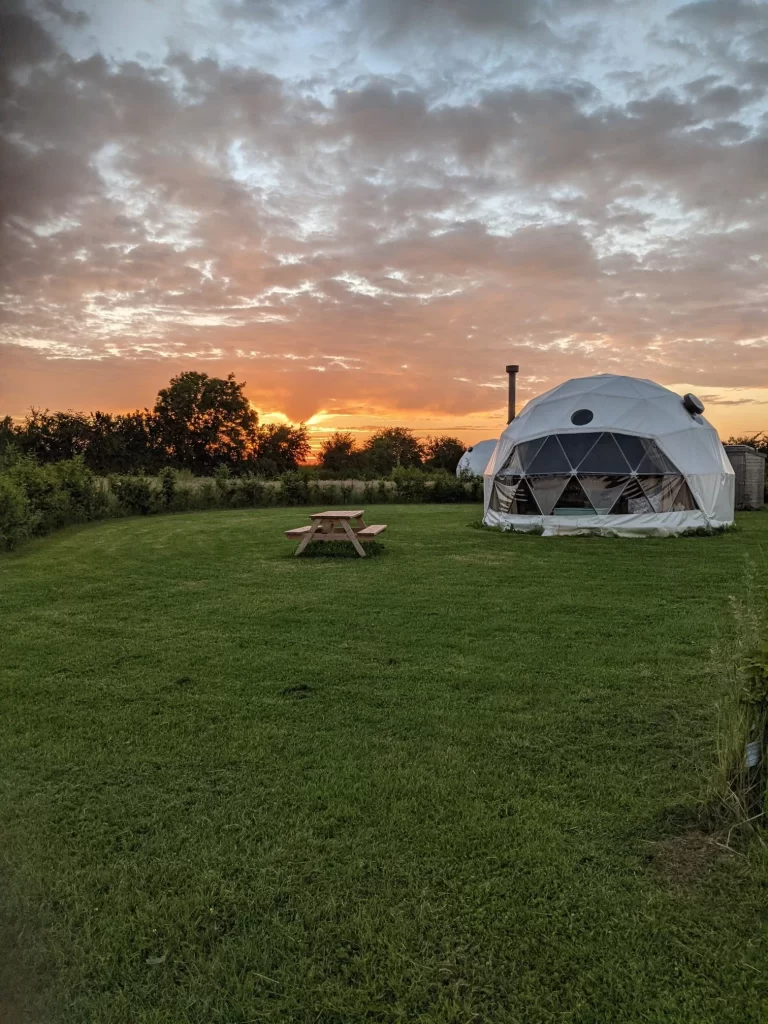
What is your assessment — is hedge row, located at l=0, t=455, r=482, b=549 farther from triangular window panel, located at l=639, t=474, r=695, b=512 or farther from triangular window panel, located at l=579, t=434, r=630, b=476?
triangular window panel, located at l=639, t=474, r=695, b=512

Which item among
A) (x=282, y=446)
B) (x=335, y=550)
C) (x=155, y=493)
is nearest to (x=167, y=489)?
(x=155, y=493)

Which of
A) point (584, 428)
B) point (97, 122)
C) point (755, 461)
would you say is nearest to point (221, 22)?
point (97, 122)

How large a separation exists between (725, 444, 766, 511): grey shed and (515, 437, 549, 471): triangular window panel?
27.4ft

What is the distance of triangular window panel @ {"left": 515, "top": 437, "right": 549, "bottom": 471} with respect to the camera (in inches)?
559

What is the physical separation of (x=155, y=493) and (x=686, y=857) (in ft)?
61.5

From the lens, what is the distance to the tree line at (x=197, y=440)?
116 ft

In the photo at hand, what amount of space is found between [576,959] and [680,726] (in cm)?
193

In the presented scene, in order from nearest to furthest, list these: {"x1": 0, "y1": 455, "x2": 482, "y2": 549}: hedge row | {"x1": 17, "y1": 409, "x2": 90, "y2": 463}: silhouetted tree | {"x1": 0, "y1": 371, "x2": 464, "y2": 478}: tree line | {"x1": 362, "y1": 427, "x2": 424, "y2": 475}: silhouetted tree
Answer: {"x1": 0, "y1": 455, "x2": 482, "y2": 549}: hedge row → {"x1": 17, "y1": 409, "x2": 90, "y2": 463}: silhouetted tree → {"x1": 0, "y1": 371, "x2": 464, "y2": 478}: tree line → {"x1": 362, "y1": 427, "x2": 424, "y2": 475}: silhouetted tree

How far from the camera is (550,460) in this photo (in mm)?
13883

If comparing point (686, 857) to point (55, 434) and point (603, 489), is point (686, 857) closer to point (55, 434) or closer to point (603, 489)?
point (603, 489)

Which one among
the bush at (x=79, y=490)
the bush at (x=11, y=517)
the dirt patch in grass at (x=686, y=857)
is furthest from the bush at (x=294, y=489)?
A: the dirt patch in grass at (x=686, y=857)

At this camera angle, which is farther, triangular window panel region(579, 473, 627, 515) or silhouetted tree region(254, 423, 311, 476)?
silhouetted tree region(254, 423, 311, 476)

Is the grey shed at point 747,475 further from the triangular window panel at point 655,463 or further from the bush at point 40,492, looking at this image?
the bush at point 40,492

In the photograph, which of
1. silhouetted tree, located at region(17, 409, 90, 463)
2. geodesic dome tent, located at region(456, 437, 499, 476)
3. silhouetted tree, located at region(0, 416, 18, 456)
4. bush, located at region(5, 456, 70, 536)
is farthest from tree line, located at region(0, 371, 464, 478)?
bush, located at region(5, 456, 70, 536)
